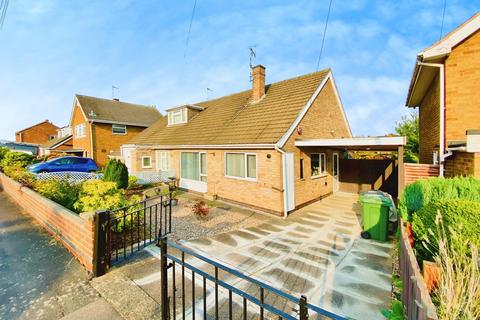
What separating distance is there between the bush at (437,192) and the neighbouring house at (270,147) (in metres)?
3.54

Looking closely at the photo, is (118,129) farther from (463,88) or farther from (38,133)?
(38,133)

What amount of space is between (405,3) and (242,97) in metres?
9.30

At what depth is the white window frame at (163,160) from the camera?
49.5ft

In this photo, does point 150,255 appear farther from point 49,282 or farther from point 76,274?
point 49,282

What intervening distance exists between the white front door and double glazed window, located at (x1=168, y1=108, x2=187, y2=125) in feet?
33.8

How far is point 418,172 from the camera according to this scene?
7.66 m

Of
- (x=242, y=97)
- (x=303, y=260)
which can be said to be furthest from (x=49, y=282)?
(x=242, y=97)

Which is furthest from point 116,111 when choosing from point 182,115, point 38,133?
point 38,133

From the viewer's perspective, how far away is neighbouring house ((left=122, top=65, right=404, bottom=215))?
883 cm

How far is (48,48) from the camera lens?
29.6ft

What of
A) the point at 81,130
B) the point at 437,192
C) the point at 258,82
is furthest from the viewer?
the point at 81,130

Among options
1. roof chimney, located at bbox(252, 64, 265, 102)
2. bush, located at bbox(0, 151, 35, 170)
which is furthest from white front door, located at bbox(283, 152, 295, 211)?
bush, located at bbox(0, 151, 35, 170)

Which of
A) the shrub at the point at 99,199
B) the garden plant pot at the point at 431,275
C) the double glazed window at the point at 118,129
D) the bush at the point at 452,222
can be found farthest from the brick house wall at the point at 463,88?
the double glazed window at the point at 118,129

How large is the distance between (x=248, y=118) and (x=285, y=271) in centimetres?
848
